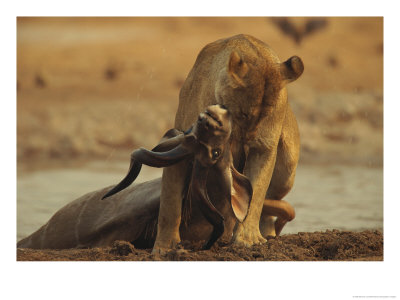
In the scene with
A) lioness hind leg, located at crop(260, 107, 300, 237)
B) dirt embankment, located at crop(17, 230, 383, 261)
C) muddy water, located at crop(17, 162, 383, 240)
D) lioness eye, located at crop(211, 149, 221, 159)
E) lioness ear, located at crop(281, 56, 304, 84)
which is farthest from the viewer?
muddy water, located at crop(17, 162, 383, 240)

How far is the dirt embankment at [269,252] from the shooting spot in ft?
14.6

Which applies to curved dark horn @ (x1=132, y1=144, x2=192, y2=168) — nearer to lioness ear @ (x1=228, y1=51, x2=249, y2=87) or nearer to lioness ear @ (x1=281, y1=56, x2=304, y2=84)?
lioness ear @ (x1=228, y1=51, x2=249, y2=87)

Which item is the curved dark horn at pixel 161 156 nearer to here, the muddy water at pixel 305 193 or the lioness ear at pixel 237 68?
the lioness ear at pixel 237 68

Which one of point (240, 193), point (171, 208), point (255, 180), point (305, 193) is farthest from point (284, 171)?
point (305, 193)

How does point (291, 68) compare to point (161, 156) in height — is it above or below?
above

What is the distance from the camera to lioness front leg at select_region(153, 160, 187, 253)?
4680 millimetres

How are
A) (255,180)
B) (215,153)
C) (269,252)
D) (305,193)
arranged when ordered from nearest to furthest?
(215,153), (269,252), (255,180), (305,193)

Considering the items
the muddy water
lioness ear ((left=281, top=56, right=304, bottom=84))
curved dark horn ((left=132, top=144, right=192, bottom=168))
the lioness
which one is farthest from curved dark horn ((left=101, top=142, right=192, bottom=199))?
the muddy water

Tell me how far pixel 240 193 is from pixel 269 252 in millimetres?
433

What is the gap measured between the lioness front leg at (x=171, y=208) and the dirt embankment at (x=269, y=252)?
97 millimetres

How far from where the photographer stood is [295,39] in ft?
24.8

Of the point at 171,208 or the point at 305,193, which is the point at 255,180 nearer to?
the point at 171,208

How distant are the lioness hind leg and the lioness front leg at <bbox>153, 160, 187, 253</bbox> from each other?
76 cm

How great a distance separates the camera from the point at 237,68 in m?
4.29
